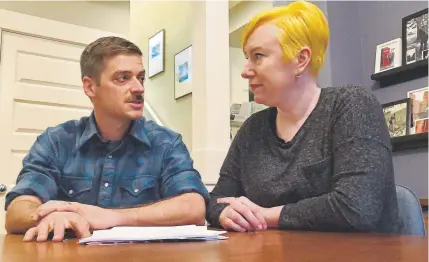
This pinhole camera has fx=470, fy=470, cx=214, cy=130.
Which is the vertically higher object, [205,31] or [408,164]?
[205,31]

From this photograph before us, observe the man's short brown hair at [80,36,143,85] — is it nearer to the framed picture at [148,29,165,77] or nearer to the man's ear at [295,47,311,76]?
the man's ear at [295,47,311,76]

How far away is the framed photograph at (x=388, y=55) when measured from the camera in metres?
2.51

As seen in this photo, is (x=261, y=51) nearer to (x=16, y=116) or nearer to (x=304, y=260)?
(x=304, y=260)

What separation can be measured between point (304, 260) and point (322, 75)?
2173 mm

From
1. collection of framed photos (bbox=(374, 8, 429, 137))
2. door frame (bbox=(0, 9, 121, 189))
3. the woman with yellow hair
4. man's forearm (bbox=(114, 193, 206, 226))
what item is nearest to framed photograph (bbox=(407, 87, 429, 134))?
collection of framed photos (bbox=(374, 8, 429, 137))

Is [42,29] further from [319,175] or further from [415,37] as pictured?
[319,175]

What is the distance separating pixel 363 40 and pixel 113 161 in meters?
1.93

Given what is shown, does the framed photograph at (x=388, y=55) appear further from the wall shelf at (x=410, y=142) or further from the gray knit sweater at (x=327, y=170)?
the gray knit sweater at (x=327, y=170)

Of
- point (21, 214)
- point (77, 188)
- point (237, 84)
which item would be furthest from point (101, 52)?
point (237, 84)

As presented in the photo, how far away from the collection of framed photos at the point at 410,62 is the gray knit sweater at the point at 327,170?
1.26 m

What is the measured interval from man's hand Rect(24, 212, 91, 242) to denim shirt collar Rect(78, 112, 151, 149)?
1.38 ft

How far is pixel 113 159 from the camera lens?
1386 millimetres

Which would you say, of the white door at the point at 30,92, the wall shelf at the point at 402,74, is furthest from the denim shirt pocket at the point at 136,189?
the white door at the point at 30,92

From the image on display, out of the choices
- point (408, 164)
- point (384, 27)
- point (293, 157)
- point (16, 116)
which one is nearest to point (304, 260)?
point (293, 157)
